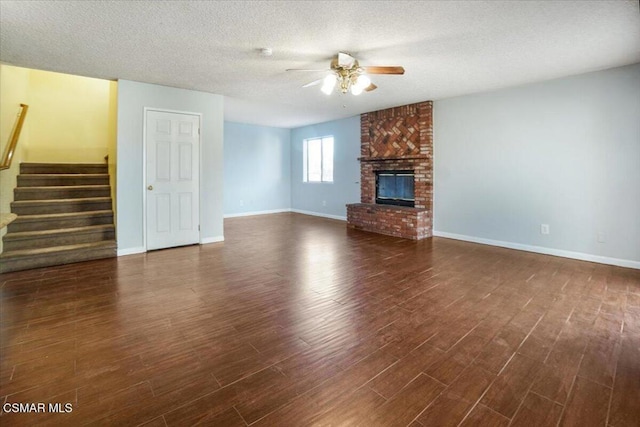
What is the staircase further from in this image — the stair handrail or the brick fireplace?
the brick fireplace

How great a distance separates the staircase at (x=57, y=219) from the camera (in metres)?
4.00

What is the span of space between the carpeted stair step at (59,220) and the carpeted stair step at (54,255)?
0.47 metres

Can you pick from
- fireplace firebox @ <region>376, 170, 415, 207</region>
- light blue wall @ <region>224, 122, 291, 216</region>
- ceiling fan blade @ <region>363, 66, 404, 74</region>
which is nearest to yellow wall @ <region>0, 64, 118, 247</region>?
light blue wall @ <region>224, 122, 291, 216</region>

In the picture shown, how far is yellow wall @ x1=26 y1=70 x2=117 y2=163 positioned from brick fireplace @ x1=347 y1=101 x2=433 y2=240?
16.6 ft

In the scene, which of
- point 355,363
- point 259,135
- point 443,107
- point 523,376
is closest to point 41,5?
point 355,363

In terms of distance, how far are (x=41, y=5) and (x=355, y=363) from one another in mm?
3644

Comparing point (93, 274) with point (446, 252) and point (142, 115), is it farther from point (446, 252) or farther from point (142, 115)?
point (446, 252)

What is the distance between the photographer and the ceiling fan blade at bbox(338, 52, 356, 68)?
337cm

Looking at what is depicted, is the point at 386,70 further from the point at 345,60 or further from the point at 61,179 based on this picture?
the point at 61,179

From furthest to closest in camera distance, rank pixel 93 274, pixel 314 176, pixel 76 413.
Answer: pixel 314 176 < pixel 93 274 < pixel 76 413

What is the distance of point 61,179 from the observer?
514 cm

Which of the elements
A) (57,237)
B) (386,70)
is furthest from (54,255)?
(386,70)

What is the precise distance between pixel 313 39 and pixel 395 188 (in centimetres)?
411

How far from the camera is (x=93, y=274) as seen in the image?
3703mm
